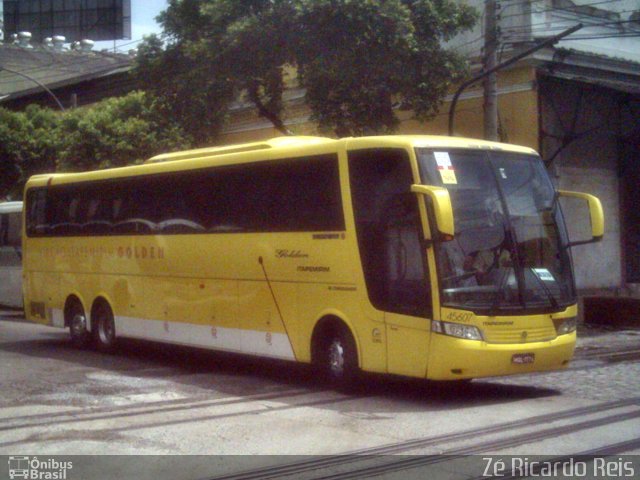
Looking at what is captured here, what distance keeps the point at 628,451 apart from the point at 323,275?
218 inches

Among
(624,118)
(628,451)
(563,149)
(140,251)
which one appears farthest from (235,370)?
(624,118)

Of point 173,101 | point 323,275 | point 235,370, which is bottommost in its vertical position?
point 235,370

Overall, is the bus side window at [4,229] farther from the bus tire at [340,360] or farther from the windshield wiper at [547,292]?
the windshield wiper at [547,292]

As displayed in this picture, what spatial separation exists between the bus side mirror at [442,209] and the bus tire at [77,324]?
9.76 meters

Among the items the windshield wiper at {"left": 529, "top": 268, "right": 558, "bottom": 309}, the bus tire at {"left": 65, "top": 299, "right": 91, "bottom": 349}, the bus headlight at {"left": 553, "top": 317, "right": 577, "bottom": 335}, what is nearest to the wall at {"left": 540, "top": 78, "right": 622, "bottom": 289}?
the bus tire at {"left": 65, "top": 299, "right": 91, "bottom": 349}

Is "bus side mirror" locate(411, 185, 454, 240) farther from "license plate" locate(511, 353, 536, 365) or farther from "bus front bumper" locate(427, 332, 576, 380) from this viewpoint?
"license plate" locate(511, 353, 536, 365)

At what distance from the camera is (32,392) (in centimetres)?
1370

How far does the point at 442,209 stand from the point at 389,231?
59.2 inches

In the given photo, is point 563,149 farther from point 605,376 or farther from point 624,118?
point 605,376

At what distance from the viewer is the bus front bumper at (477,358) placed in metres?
12.2

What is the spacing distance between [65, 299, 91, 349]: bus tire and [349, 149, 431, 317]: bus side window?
8167 millimetres

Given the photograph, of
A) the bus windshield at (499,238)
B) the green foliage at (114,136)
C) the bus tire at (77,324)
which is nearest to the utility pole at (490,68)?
the bus windshield at (499,238)

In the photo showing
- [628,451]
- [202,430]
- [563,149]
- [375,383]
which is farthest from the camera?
[563,149]

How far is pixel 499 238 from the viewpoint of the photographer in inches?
493
